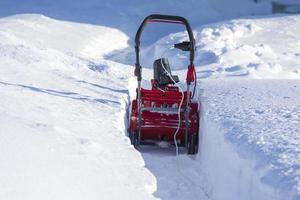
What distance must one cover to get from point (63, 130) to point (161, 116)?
171 cm

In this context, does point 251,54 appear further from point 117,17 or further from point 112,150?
point 112,150

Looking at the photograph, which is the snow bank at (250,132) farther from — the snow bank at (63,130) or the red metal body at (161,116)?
the snow bank at (63,130)

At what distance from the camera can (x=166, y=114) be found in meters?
6.38

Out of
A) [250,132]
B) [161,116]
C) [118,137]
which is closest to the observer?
[250,132]

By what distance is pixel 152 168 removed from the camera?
5609mm

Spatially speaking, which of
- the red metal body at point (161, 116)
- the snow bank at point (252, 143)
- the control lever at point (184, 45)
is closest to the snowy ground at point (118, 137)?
the snow bank at point (252, 143)

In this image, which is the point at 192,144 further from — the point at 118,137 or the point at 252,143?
the point at 252,143

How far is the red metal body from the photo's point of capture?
626 cm

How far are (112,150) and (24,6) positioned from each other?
15167 mm

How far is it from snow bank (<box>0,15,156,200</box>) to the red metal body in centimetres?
27

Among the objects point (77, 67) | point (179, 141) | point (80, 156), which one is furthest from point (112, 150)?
point (77, 67)

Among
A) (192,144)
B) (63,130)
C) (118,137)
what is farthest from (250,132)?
(63,130)

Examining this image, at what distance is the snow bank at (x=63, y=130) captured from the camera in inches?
142

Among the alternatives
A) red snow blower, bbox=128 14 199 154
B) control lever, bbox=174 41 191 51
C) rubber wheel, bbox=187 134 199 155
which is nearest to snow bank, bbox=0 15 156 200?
red snow blower, bbox=128 14 199 154
